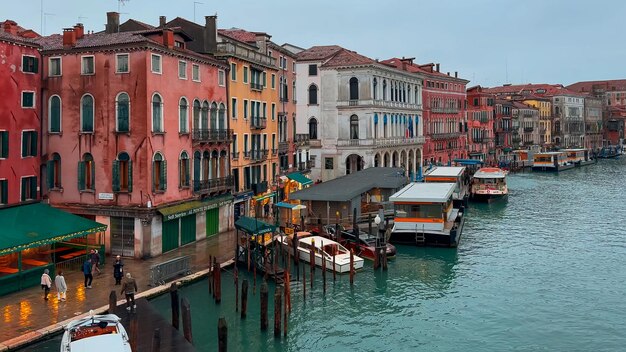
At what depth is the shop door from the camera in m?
29.0

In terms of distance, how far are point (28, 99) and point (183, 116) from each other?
724cm

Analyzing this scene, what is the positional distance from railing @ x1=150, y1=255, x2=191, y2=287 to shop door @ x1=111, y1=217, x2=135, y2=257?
3778 mm

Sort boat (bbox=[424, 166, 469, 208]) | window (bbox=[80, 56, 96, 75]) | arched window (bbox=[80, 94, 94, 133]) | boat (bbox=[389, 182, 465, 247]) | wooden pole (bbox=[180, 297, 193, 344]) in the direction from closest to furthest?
wooden pole (bbox=[180, 297, 193, 344]) < window (bbox=[80, 56, 96, 75]) < arched window (bbox=[80, 94, 94, 133]) < boat (bbox=[389, 182, 465, 247]) < boat (bbox=[424, 166, 469, 208])

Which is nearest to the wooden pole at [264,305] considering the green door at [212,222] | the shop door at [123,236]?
the shop door at [123,236]

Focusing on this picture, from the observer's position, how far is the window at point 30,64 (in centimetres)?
2850

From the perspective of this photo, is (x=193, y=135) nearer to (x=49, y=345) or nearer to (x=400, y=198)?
(x=400, y=198)

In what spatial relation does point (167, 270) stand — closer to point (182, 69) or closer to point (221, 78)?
point (182, 69)

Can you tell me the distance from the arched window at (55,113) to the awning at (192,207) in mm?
6608

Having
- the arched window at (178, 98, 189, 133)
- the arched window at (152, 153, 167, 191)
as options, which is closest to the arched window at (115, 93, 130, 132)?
the arched window at (152, 153, 167, 191)

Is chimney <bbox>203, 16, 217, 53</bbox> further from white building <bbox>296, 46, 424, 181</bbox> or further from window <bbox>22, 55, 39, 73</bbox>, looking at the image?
white building <bbox>296, 46, 424, 181</bbox>

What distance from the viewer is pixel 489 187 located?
195 feet

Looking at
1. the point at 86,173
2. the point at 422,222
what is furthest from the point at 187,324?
the point at 422,222

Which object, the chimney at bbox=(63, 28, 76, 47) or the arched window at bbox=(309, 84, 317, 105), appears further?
the arched window at bbox=(309, 84, 317, 105)

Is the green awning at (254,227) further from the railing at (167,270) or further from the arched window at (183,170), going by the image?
the arched window at (183,170)
